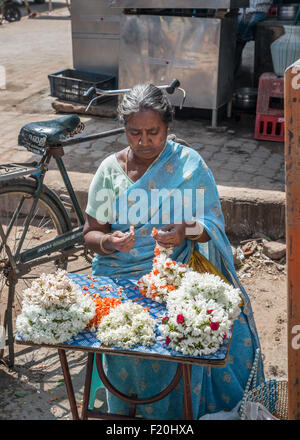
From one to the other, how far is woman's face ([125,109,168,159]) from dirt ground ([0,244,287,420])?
4.74ft

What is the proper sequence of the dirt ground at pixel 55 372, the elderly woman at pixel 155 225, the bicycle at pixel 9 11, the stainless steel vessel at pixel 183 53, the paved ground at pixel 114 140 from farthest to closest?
the bicycle at pixel 9 11
the stainless steel vessel at pixel 183 53
the paved ground at pixel 114 140
the dirt ground at pixel 55 372
the elderly woman at pixel 155 225

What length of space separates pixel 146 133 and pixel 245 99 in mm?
4617

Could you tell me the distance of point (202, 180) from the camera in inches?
105

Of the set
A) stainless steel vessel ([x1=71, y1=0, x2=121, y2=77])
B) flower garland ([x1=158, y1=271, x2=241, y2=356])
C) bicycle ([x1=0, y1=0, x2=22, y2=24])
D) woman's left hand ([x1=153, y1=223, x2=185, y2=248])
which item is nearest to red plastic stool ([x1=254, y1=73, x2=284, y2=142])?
stainless steel vessel ([x1=71, y1=0, x2=121, y2=77])

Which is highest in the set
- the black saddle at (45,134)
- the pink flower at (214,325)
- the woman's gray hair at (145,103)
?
the woman's gray hair at (145,103)

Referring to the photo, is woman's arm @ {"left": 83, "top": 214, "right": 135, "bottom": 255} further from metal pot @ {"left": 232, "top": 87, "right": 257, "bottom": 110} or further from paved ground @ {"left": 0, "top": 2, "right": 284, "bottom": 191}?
metal pot @ {"left": 232, "top": 87, "right": 257, "bottom": 110}

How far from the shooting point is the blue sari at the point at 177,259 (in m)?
2.60

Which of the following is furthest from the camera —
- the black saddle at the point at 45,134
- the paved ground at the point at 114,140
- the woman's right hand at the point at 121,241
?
the paved ground at the point at 114,140

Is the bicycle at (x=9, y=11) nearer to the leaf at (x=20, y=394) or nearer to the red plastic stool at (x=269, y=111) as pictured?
the red plastic stool at (x=269, y=111)

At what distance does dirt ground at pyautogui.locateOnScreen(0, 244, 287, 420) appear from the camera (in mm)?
2984

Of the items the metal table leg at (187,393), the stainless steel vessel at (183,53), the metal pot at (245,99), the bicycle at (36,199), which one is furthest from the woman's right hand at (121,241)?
the metal pot at (245,99)

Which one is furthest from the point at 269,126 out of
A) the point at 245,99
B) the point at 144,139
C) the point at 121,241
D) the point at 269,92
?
the point at 121,241

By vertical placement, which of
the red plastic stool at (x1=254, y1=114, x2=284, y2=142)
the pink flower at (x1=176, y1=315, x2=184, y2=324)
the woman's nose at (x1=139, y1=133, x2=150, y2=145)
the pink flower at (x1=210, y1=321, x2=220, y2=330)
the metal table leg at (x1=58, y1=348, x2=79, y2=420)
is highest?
the woman's nose at (x1=139, y1=133, x2=150, y2=145)

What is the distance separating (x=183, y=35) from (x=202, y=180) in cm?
406
